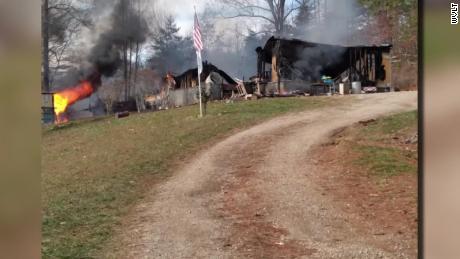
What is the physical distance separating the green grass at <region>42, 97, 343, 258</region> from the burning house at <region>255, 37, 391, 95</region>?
6.2 inches

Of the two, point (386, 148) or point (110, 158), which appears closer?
point (110, 158)

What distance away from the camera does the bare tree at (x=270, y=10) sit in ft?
10.5

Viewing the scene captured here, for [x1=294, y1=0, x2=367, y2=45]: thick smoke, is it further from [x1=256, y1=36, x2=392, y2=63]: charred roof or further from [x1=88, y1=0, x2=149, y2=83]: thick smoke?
[x1=88, y1=0, x2=149, y2=83]: thick smoke

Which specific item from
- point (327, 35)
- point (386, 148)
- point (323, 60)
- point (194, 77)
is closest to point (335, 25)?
point (327, 35)

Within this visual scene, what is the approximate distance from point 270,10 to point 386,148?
3.89ft

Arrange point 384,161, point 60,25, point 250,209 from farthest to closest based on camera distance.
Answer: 1. point 384,161
2. point 250,209
3. point 60,25

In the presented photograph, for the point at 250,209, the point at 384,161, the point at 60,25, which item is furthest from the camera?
the point at 384,161

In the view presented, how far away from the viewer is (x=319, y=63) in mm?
3191

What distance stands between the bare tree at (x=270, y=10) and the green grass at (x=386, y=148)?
880 mm

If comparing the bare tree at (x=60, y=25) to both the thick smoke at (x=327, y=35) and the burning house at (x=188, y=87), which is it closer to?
the burning house at (x=188, y=87)

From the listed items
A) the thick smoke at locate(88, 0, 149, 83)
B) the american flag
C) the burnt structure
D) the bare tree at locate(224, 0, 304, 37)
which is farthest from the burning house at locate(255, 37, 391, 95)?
the thick smoke at locate(88, 0, 149, 83)

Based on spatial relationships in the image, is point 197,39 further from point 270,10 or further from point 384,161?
point 384,161

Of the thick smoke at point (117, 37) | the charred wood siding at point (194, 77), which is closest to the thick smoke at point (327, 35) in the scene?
the charred wood siding at point (194, 77)

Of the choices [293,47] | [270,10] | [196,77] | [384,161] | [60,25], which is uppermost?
[270,10]
